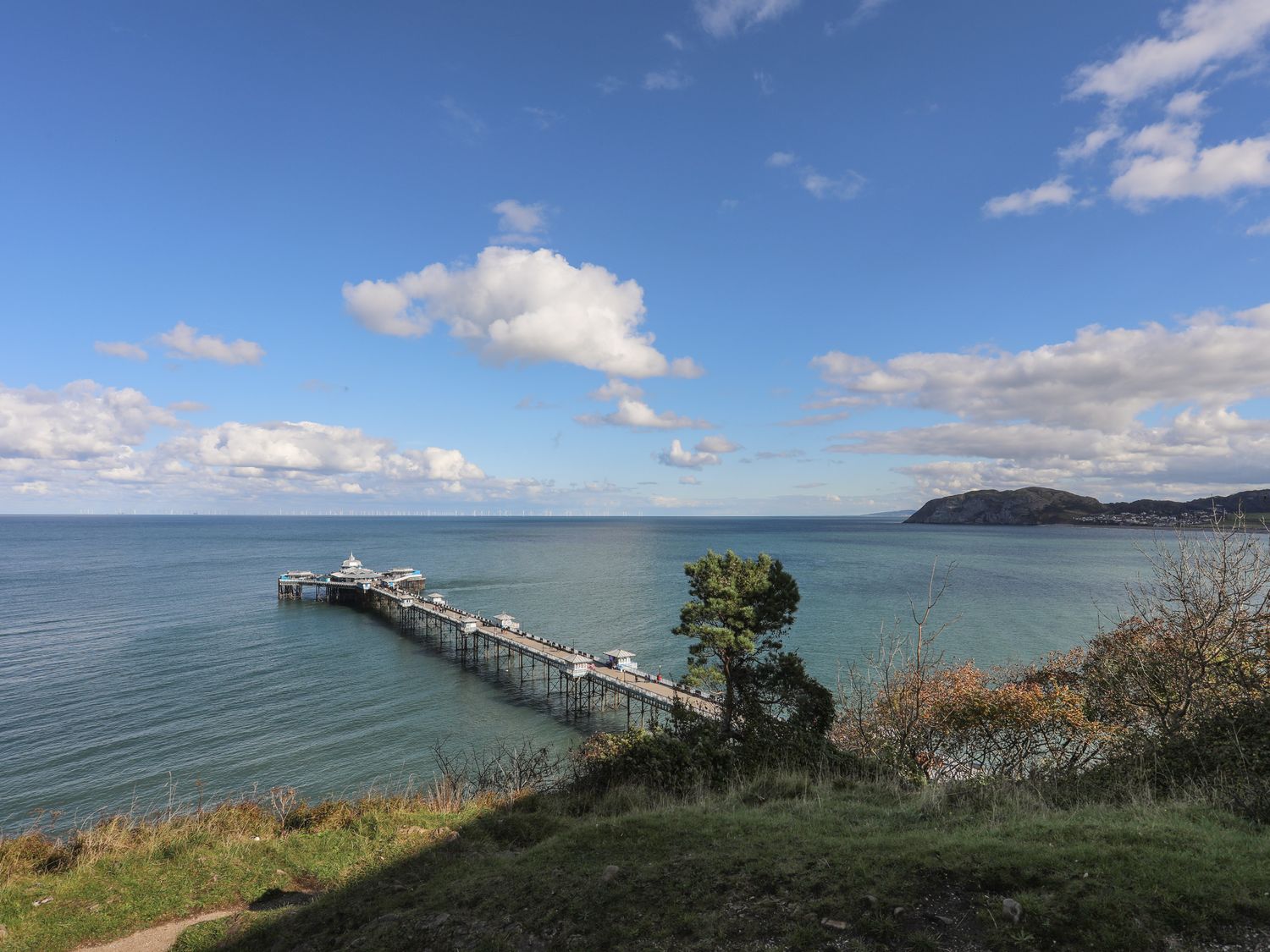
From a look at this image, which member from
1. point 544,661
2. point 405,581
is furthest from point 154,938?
point 405,581

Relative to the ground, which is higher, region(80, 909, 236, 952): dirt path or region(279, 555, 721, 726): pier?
region(80, 909, 236, 952): dirt path

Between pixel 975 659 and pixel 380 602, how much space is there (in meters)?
65.8

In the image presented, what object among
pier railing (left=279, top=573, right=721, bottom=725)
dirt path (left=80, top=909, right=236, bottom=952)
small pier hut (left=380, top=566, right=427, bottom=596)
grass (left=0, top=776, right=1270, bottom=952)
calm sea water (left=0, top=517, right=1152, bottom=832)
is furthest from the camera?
small pier hut (left=380, top=566, right=427, bottom=596)

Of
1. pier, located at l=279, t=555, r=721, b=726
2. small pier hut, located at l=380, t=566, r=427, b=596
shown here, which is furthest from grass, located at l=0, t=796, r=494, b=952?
small pier hut, located at l=380, t=566, r=427, b=596

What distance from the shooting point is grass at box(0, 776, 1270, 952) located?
240 inches

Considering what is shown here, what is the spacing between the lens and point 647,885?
8.23 meters

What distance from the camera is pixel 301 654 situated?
163 feet

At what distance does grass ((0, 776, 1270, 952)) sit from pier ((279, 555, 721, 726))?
12219mm

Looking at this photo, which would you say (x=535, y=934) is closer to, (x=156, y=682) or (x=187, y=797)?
(x=187, y=797)

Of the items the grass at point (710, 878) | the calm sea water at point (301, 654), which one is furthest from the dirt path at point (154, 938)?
the calm sea water at point (301, 654)

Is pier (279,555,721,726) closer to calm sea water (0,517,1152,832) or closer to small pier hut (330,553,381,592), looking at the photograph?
small pier hut (330,553,381,592)

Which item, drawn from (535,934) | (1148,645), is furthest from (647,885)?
(1148,645)

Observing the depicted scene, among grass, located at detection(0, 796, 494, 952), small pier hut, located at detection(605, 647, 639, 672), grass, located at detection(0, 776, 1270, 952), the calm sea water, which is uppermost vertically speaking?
grass, located at detection(0, 776, 1270, 952)

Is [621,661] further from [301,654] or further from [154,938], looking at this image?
[154,938]
